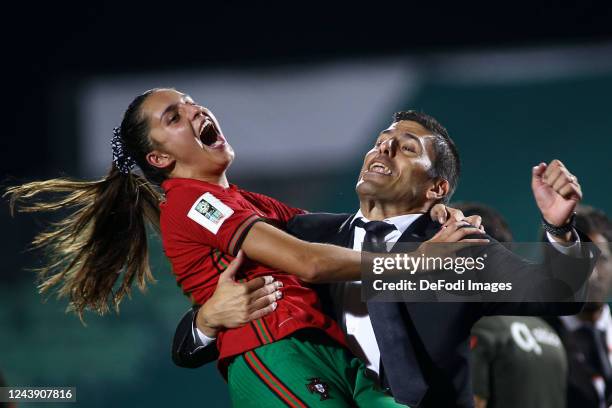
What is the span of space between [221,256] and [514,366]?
1.21m

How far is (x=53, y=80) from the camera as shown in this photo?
5.63 metres

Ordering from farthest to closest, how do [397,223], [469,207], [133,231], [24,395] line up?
[24,395] → [469,207] → [133,231] → [397,223]

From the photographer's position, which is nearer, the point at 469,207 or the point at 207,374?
the point at 469,207

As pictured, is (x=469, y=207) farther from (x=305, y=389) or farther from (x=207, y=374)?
(x=207, y=374)

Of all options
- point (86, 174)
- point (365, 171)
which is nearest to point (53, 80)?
point (86, 174)

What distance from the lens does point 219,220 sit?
7.70 ft

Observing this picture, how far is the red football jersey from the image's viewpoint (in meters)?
2.33

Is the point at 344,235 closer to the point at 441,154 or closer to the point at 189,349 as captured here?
the point at 441,154

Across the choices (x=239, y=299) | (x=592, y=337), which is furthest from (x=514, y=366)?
(x=239, y=299)

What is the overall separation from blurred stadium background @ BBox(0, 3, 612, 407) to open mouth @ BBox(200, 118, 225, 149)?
2447mm

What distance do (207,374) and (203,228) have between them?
2677 mm

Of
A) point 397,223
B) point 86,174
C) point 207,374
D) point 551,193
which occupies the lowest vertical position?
point 207,374

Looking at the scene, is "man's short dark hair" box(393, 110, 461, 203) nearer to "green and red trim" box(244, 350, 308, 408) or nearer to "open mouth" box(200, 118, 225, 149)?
"open mouth" box(200, 118, 225, 149)

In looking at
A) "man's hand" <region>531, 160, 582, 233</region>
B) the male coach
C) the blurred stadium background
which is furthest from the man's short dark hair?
the blurred stadium background
